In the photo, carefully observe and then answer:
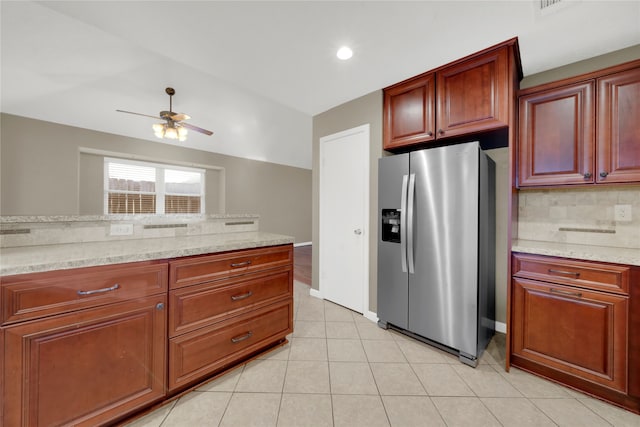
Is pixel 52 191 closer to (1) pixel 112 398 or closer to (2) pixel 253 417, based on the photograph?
(1) pixel 112 398

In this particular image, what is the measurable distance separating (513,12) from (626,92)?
0.93 m

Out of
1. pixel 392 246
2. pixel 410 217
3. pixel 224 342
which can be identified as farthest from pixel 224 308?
pixel 410 217

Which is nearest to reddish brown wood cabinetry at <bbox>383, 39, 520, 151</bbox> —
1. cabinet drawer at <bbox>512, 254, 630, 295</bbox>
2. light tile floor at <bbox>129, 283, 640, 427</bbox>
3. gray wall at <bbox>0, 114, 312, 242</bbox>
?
cabinet drawer at <bbox>512, 254, 630, 295</bbox>

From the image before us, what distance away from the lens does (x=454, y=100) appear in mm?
1898

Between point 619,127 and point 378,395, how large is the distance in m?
2.37

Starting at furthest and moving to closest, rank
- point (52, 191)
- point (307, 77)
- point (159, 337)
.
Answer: point (52, 191) → point (307, 77) → point (159, 337)

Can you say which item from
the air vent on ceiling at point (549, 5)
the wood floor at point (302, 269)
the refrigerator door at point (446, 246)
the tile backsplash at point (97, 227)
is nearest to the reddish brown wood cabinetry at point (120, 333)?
the tile backsplash at point (97, 227)

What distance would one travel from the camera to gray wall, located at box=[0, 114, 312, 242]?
3477 mm

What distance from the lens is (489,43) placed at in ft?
5.47

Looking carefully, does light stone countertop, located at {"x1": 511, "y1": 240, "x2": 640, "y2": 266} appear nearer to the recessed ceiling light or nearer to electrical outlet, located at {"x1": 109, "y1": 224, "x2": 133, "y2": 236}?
the recessed ceiling light

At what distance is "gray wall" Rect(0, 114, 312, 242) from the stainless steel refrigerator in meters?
5.00

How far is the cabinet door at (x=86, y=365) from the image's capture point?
0.93 m

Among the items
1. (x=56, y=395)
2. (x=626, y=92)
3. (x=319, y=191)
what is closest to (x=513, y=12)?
(x=626, y=92)

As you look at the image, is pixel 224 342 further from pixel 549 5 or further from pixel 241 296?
pixel 549 5
